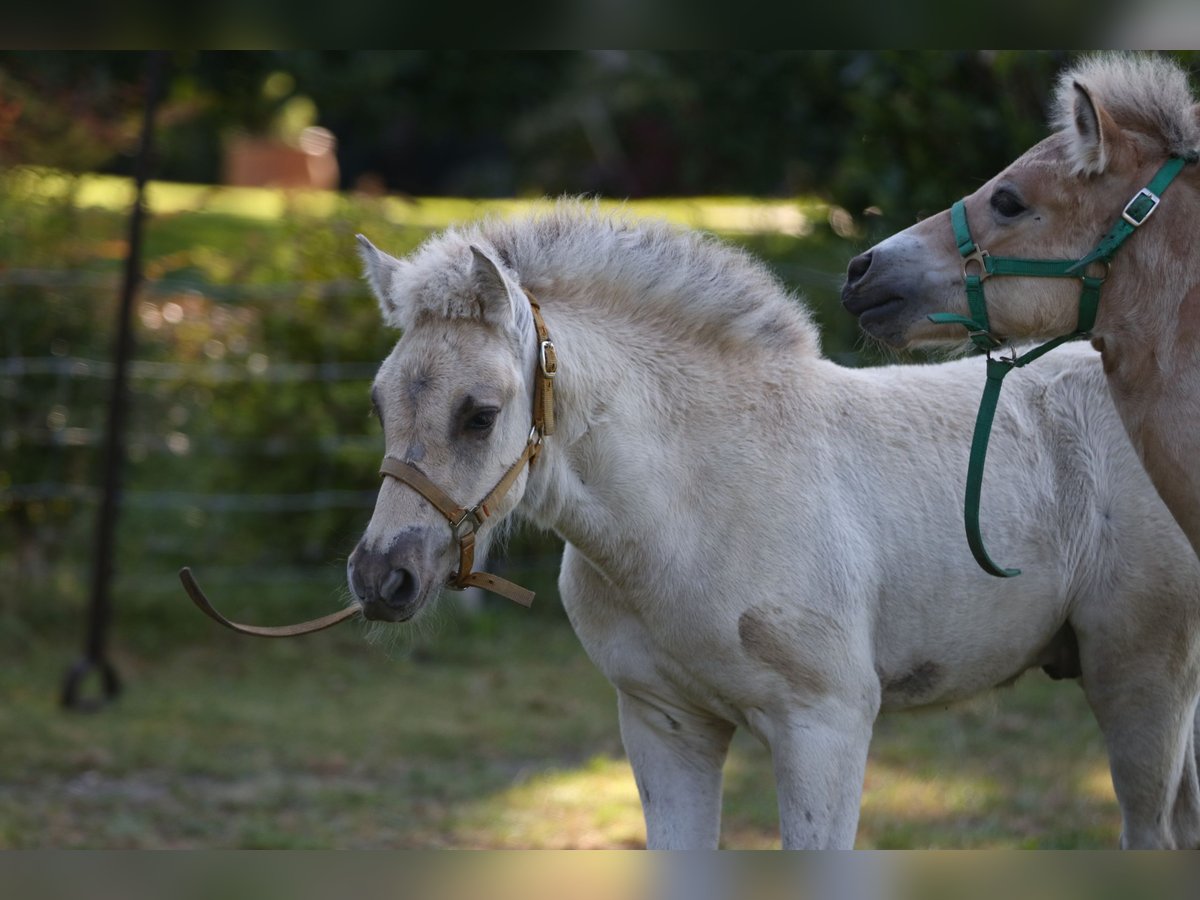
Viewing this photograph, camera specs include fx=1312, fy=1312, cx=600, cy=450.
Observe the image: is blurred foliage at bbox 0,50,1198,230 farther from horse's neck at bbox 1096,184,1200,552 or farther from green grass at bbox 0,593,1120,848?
green grass at bbox 0,593,1120,848

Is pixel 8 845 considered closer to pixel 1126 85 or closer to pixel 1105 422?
pixel 1105 422

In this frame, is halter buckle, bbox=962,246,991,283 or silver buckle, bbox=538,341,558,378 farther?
silver buckle, bbox=538,341,558,378

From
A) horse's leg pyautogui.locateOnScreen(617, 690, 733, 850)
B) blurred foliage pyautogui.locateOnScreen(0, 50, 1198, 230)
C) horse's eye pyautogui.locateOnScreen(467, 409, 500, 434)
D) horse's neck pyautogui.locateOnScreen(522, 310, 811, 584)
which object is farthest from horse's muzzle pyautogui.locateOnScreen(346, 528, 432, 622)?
blurred foliage pyautogui.locateOnScreen(0, 50, 1198, 230)

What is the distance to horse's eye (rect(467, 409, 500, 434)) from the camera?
2.84m

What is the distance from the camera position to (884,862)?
238cm

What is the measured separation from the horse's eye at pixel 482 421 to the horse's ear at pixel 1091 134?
4.38 ft

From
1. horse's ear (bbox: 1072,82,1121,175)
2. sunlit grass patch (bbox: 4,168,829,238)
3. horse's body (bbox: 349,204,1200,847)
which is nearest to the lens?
horse's ear (bbox: 1072,82,1121,175)

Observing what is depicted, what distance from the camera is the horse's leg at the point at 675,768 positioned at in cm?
329

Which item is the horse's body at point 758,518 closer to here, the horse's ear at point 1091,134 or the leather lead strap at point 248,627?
the leather lead strap at point 248,627

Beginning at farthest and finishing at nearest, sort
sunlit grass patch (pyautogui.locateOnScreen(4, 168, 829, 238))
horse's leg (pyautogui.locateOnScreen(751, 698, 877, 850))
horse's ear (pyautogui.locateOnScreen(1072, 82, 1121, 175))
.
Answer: sunlit grass patch (pyautogui.locateOnScreen(4, 168, 829, 238)) < horse's leg (pyautogui.locateOnScreen(751, 698, 877, 850)) < horse's ear (pyautogui.locateOnScreen(1072, 82, 1121, 175))

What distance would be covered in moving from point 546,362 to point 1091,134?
1239 millimetres

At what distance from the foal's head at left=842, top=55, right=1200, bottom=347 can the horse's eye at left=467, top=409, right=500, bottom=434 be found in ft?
2.77

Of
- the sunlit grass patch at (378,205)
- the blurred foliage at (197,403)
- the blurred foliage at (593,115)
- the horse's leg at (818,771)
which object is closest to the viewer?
the horse's leg at (818,771)

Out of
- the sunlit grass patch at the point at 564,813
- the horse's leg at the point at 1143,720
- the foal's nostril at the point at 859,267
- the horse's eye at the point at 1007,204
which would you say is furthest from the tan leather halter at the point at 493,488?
the sunlit grass patch at the point at 564,813
